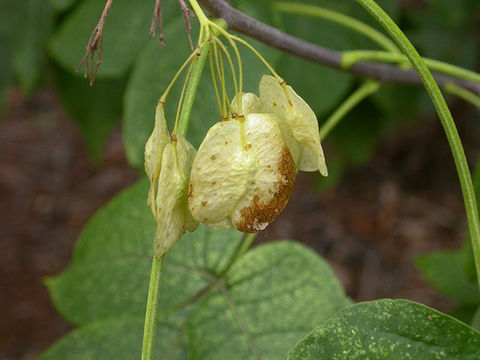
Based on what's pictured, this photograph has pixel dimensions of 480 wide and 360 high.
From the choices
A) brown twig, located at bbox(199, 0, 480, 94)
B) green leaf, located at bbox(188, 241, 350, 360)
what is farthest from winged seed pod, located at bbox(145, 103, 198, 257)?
green leaf, located at bbox(188, 241, 350, 360)

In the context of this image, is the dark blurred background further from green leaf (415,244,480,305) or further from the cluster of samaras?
the cluster of samaras

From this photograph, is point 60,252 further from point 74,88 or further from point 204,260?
point 204,260

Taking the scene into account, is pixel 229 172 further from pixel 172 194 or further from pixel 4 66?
pixel 4 66

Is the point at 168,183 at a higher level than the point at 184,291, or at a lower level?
higher

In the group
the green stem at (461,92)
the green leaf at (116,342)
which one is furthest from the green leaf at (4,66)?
the green stem at (461,92)

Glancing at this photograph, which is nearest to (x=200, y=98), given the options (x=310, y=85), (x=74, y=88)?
(x=310, y=85)

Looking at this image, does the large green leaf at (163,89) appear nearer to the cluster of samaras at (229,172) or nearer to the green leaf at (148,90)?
the green leaf at (148,90)

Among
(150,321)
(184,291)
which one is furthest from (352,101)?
(150,321)
